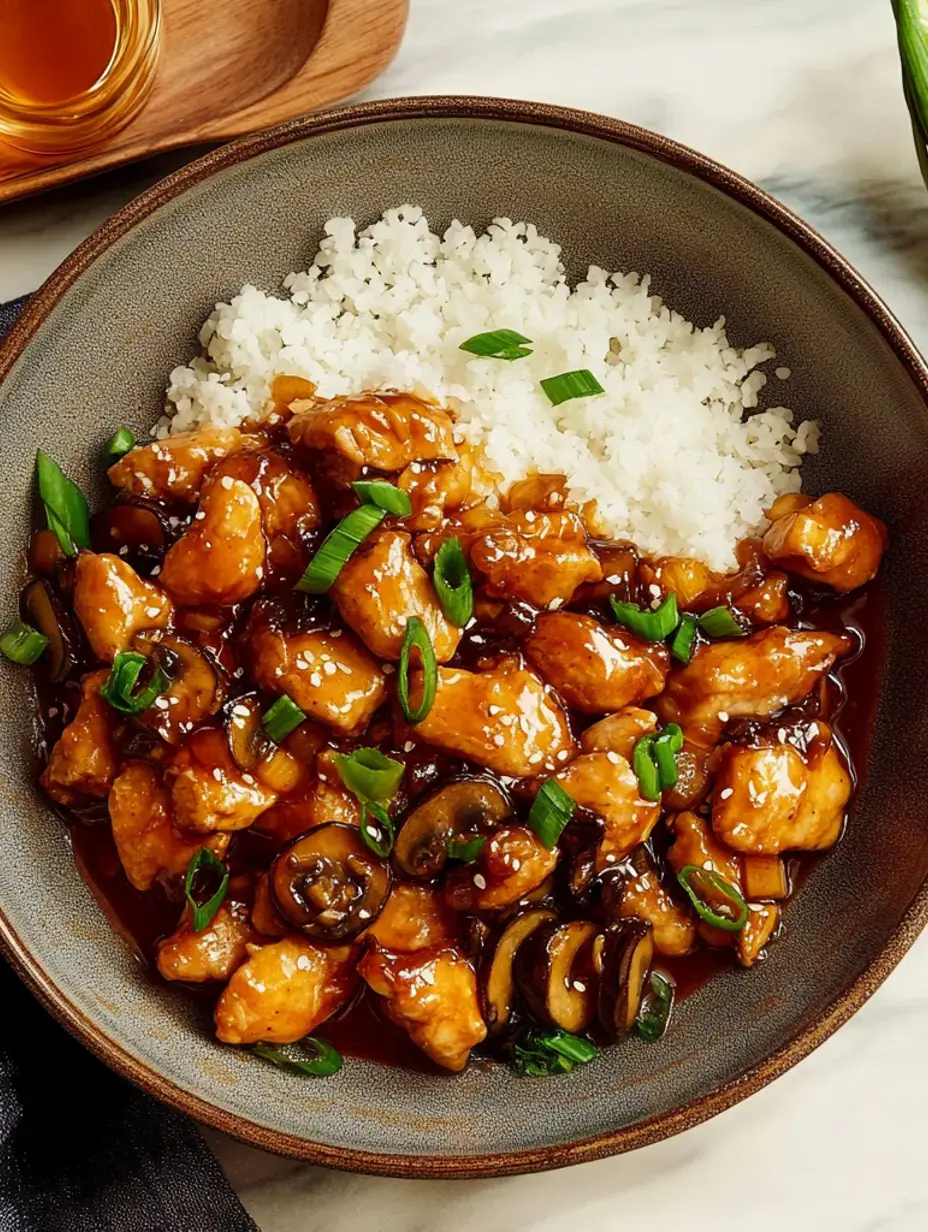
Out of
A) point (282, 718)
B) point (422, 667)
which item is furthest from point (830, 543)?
point (282, 718)

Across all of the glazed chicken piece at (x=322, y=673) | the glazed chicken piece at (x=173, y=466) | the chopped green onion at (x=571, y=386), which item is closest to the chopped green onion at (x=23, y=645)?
the glazed chicken piece at (x=173, y=466)

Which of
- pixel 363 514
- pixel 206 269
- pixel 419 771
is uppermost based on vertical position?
pixel 206 269

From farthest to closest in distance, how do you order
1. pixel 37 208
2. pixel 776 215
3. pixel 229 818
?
pixel 37 208 → pixel 776 215 → pixel 229 818

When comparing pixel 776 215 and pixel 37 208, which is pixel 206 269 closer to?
pixel 37 208

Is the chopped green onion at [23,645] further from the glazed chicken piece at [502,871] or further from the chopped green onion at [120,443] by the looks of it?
the glazed chicken piece at [502,871]

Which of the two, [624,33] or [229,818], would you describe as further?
[624,33]

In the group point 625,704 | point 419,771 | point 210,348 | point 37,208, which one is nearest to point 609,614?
point 625,704
